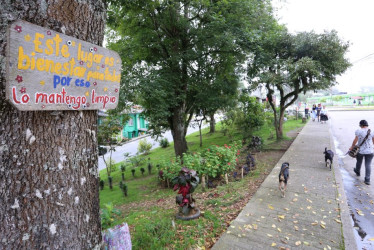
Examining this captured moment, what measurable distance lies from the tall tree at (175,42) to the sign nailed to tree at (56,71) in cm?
503

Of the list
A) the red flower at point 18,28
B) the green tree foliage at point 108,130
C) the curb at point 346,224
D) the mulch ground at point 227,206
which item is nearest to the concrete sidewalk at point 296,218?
the curb at point 346,224

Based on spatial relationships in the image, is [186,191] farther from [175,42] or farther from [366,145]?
A: [175,42]

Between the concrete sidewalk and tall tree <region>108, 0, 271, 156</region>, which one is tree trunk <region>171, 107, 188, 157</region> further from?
the concrete sidewalk

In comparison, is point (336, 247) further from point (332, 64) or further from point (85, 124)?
point (332, 64)

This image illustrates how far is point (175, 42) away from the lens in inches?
374

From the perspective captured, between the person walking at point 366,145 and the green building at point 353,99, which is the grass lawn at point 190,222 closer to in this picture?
the person walking at point 366,145

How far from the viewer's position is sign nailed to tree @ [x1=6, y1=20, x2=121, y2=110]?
129 centimetres

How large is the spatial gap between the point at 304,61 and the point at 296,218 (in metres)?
7.12

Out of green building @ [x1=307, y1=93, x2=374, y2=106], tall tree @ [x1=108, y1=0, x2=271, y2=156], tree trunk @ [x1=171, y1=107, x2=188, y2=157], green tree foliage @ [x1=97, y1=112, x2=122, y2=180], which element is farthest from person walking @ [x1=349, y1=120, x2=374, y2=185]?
green building @ [x1=307, y1=93, x2=374, y2=106]

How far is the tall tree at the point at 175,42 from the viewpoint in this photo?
748cm

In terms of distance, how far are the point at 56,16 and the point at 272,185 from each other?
5.81 metres

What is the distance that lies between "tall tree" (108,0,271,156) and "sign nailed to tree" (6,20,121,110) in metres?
5.03

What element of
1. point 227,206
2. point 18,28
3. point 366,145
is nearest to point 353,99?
point 366,145

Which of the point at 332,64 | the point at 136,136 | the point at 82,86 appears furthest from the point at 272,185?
the point at 136,136
